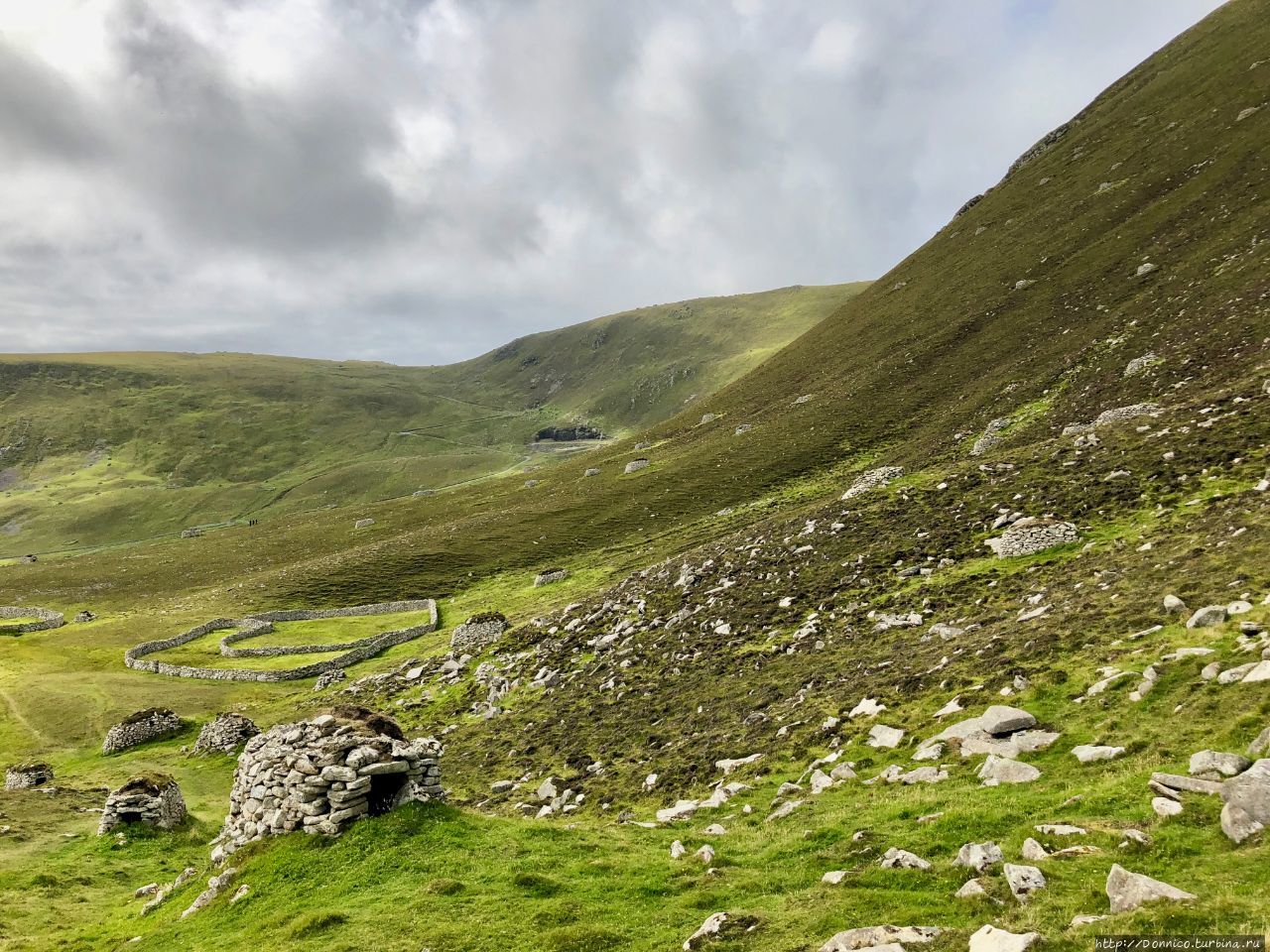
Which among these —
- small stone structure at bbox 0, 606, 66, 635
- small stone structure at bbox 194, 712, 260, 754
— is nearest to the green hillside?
small stone structure at bbox 194, 712, 260, 754

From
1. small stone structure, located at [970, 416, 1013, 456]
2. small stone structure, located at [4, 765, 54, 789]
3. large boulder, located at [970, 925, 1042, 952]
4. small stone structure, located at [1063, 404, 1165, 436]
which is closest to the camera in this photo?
large boulder, located at [970, 925, 1042, 952]

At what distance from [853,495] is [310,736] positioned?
30907 mm

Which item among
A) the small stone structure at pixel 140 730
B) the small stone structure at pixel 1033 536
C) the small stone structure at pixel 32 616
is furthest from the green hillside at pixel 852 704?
the small stone structure at pixel 32 616

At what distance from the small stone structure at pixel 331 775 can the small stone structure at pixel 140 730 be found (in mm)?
26551

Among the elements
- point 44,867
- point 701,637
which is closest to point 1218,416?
point 701,637

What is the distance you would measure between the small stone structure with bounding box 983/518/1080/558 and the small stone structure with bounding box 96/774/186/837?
111 ft

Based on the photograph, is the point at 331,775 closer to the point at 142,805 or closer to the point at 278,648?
the point at 142,805

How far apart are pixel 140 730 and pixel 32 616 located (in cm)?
7422

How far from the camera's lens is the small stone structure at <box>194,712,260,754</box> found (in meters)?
36.8

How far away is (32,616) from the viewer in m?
90.5

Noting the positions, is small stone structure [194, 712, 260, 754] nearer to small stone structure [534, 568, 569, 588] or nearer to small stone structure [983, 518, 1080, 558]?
small stone structure [534, 568, 569, 588]

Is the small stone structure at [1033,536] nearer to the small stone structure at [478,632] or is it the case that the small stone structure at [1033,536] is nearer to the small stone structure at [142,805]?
the small stone structure at [478,632]

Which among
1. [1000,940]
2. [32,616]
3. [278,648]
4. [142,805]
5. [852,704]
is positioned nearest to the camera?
[1000,940]

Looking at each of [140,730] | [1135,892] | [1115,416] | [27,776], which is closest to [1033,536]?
[1115,416]
